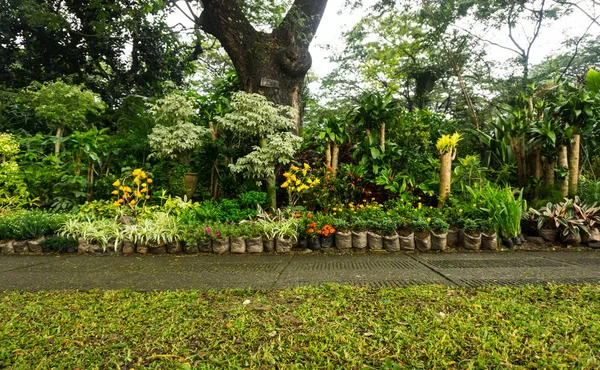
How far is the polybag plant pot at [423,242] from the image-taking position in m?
3.33

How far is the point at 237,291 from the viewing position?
1970 millimetres

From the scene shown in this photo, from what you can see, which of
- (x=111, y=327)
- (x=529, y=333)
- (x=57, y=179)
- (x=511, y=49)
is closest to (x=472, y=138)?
(x=529, y=333)

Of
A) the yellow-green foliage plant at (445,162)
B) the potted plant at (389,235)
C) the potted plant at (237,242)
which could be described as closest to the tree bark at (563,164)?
the yellow-green foliage plant at (445,162)

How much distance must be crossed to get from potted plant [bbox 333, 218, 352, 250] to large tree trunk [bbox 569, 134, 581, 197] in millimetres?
2989

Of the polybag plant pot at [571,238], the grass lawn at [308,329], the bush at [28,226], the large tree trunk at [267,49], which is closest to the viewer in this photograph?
the grass lawn at [308,329]

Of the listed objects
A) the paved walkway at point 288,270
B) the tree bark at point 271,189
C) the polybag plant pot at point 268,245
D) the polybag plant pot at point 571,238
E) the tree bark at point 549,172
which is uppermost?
the tree bark at point 549,172

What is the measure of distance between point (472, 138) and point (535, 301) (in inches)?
182

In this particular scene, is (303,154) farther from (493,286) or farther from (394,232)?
(493,286)

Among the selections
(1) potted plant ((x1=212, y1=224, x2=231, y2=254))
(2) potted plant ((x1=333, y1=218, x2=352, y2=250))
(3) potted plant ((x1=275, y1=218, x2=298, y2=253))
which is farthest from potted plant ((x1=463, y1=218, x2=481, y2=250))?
(1) potted plant ((x1=212, y1=224, x2=231, y2=254))

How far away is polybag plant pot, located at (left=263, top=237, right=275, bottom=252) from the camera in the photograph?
3371mm

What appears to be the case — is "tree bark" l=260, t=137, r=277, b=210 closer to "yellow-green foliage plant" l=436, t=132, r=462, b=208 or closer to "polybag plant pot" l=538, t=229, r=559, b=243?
"yellow-green foliage plant" l=436, t=132, r=462, b=208

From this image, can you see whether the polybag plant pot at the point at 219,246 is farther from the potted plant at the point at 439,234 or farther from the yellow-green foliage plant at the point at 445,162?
the yellow-green foliage plant at the point at 445,162

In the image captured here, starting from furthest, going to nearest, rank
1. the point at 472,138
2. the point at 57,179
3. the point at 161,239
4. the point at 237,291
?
1. the point at 472,138
2. the point at 57,179
3. the point at 161,239
4. the point at 237,291

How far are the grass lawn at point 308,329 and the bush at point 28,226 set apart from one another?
6.54 ft
